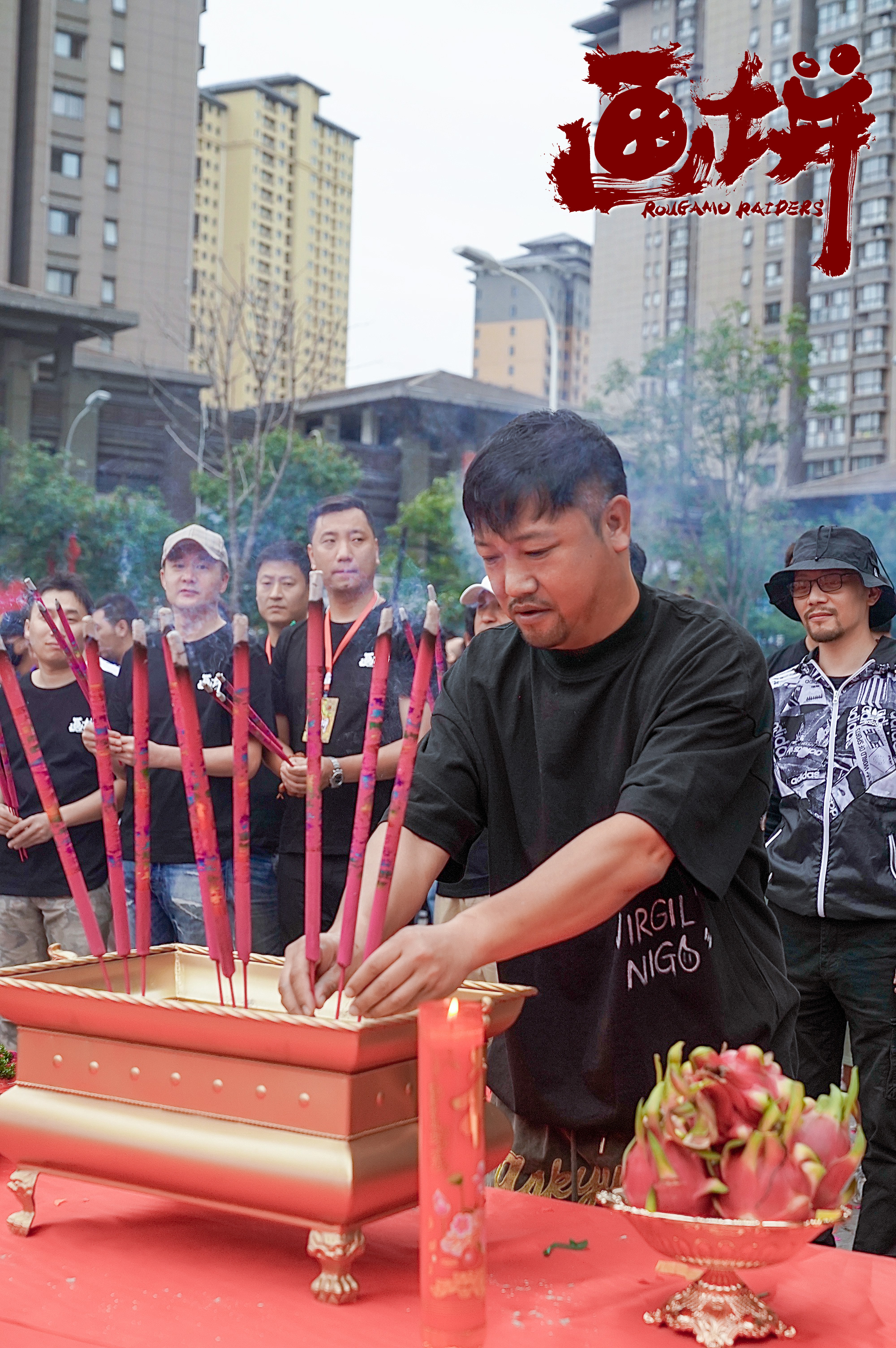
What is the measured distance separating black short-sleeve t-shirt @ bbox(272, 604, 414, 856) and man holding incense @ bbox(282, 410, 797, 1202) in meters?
1.34

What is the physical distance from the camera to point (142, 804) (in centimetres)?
118

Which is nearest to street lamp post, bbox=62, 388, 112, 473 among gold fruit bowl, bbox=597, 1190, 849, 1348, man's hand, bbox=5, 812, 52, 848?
man's hand, bbox=5, 812, 52, 848

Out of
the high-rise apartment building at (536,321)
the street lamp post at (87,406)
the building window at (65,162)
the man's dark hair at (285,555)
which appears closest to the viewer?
the man's dark hair at (285,555)

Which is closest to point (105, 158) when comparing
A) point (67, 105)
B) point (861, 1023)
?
point (67, 105)

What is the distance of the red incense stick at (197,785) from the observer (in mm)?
1067

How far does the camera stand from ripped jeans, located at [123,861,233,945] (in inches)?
116

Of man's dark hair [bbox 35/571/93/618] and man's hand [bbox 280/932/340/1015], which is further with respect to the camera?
man's dark hair [bbox 35/571/93/618]

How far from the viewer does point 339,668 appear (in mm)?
2916

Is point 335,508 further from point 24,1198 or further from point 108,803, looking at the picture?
point 24,1198

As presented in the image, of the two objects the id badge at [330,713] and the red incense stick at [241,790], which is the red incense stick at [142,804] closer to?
the red incense stick at [241,790]

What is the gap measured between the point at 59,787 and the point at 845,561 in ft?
6.23

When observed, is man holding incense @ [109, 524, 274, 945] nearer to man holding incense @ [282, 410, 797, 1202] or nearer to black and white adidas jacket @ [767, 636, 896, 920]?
black and white adidas jacket @ [767, 636, 896, 920]

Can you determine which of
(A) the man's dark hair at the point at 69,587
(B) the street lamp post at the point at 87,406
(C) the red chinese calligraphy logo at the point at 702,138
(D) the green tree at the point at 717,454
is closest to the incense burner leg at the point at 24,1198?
(A) the man's dark hair at the point at 69,587

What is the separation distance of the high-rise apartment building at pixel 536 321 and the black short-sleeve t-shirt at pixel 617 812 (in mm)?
15405
